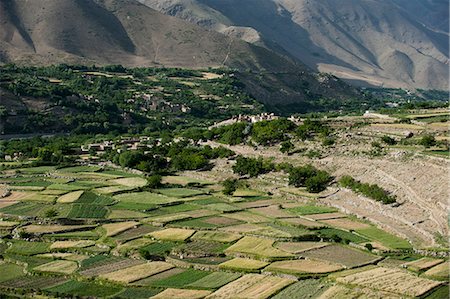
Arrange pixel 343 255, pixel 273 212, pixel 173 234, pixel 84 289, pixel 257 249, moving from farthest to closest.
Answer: pixel 273 212, pixel 173 234, pixel 257 249, pixel 343 255, pixel 84 289

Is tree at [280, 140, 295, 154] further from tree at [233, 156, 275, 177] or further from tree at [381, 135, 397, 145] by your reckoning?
tree at [381, 135, 397, 145]

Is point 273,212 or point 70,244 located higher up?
point 273,212

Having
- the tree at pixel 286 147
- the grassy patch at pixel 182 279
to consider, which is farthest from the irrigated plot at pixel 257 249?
the tree at pixel 286 147

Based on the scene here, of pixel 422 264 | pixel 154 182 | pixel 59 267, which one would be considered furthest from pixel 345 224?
pixel 59 267

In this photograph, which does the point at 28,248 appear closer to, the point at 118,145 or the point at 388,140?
the point at 388,140

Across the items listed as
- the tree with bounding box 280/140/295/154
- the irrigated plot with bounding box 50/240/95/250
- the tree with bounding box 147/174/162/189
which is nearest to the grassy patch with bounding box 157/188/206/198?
the tree with bounding box 147/174/162/189

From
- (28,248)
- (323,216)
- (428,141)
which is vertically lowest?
(28,248)

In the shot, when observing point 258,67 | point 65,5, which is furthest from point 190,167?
point 65,5
